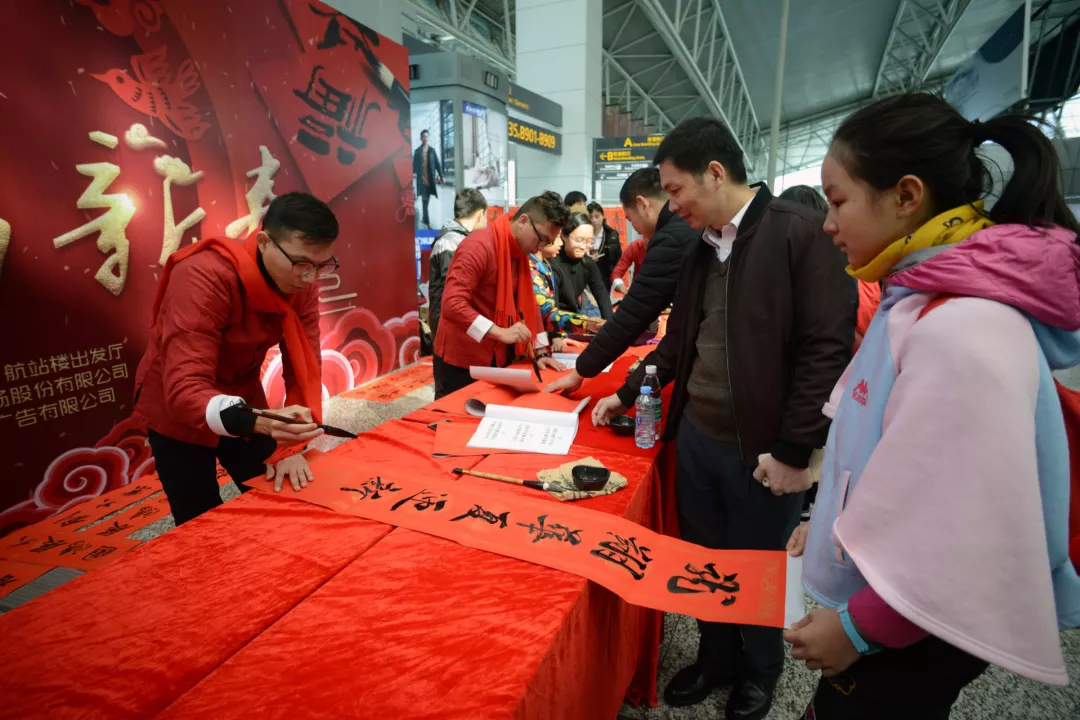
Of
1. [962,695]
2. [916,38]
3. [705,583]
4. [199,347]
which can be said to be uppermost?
[916,38]

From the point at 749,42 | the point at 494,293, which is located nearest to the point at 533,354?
the point at 494,293

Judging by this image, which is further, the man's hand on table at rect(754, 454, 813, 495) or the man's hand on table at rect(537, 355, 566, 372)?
the man's hand on table at rect(537, 355, 566, 372)

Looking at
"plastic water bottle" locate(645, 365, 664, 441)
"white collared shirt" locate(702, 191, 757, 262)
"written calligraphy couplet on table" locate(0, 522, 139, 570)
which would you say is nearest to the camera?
"white collared shirt" locate(702, 191, 757, 262)

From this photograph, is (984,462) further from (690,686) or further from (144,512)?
(144,512)

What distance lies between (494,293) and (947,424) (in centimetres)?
198

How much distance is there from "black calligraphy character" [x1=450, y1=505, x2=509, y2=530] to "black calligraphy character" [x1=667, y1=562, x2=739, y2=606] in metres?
0.30

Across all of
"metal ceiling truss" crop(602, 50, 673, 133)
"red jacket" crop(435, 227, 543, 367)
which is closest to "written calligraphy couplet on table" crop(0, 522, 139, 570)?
"red jacket" crop(435, 227, 543, 367)

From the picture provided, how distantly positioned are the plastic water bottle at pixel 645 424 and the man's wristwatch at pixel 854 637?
785 mm

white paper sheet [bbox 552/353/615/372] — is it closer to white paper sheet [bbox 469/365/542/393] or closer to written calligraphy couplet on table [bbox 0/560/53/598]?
white paper sheet [bbox 469/365/542/393]

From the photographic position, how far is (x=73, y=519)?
7.48 ft

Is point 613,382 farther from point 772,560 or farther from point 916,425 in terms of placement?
point 916,425

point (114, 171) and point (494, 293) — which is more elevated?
point (114, 171)

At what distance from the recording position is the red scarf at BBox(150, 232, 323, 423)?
4.22ft

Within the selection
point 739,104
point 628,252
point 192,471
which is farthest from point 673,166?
point 739,104
